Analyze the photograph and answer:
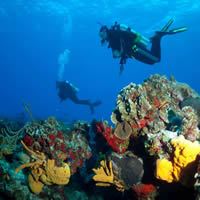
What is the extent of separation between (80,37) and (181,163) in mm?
72365

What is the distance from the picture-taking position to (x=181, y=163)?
163 inches

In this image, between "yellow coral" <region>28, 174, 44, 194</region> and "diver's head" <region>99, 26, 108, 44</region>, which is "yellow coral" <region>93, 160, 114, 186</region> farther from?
"diver's head" <region>99, 26, 108, 44</region>

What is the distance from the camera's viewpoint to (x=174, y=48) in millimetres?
81812

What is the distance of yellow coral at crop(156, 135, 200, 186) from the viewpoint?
402cm

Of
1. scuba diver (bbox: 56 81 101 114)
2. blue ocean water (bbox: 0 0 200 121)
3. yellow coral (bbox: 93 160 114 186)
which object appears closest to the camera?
yellow coral (bbox: 93 160 114 186)

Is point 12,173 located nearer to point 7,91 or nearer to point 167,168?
point 167,168

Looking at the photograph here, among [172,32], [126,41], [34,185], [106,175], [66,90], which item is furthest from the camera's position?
[66,90]

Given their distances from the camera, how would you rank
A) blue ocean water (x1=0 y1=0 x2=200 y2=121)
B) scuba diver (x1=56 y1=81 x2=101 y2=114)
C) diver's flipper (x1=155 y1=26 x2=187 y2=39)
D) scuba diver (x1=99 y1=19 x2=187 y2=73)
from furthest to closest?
blue ocean water (x1=0 y1=0 x2=200 y2=121) → scuba diver (x1=56 y1=81 x2=101 y2=114) → scuba diver (x1=99 y1=19 x2=187 y2=73) → diver's flipper (x1=155 y1=26 x2=187 y2=39)

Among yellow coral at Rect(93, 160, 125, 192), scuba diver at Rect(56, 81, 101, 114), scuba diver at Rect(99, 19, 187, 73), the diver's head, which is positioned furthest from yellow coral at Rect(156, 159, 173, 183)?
scuba diver at Rect(56, 81, 101, 114)

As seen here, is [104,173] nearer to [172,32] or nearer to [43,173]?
[43,173]

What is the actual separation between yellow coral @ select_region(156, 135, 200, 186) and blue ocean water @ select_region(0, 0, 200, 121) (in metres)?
3.31

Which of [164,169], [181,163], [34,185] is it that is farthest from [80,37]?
[181,163]

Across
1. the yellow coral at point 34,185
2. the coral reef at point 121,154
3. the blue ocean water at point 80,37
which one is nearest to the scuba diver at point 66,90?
the blue ocean water at point 80,37

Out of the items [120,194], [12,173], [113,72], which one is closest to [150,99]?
[120,194]
